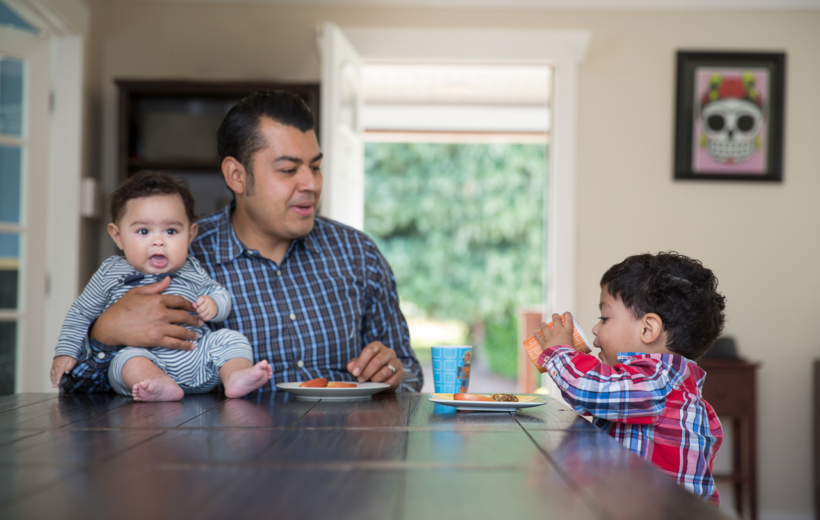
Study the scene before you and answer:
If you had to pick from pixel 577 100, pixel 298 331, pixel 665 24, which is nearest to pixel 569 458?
pixel 298 331

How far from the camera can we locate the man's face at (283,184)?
176 centimetres

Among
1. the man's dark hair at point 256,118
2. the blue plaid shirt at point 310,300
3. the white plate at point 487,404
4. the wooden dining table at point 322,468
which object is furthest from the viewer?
the man's dark hair at point 256,118

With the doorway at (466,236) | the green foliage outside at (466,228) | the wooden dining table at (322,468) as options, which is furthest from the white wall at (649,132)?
the green foliage outside at (466,228)

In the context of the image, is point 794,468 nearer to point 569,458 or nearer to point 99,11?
point 569,458

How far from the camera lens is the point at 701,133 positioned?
3.46 metres

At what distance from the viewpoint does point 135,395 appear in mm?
1228

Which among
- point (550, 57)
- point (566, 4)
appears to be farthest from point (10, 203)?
point (566, 4)

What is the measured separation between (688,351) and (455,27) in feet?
8.41

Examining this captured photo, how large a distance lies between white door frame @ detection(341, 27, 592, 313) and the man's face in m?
1.80

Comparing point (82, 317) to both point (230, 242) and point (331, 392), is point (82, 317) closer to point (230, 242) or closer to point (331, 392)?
point (230, 242)

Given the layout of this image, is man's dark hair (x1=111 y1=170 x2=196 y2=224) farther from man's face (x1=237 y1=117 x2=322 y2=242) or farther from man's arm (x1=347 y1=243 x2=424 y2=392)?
man's arm (x1=347 y1=243 x2=424 y2=392)

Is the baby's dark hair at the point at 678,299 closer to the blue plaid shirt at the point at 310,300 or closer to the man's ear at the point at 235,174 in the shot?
the blue plaid shirt at the point at 310,300

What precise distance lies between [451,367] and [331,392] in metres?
0.24

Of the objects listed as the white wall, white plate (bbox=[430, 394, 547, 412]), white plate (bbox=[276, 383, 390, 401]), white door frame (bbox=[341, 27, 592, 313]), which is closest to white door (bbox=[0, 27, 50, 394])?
the white wall
